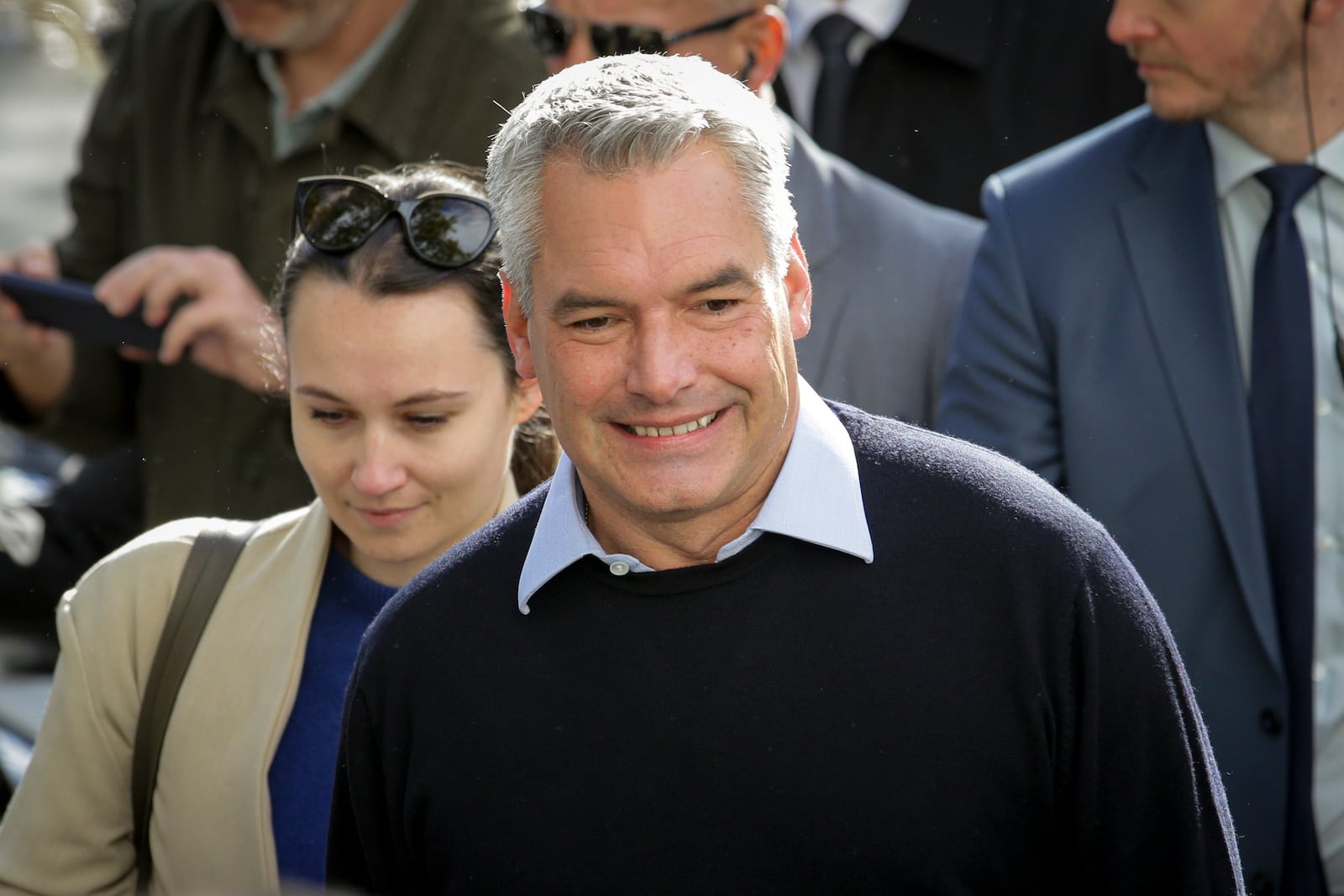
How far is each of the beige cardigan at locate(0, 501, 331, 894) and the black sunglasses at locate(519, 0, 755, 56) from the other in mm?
1567

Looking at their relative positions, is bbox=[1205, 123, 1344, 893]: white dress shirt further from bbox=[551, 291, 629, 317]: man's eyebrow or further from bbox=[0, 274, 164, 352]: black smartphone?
bbox=[0, 274, 164, 352]: black smartphone

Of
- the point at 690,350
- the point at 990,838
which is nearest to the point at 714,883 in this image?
the point at 990,838

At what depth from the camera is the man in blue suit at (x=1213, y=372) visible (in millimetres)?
2916

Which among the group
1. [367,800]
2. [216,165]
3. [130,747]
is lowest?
[130,747]

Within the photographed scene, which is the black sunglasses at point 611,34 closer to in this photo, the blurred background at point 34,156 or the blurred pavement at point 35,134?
the blurred background at point 34,156

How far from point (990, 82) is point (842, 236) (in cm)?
87

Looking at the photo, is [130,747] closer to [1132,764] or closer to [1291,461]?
[1132,764]

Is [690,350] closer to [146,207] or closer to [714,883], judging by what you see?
[714,883]

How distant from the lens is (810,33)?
13.9 ft

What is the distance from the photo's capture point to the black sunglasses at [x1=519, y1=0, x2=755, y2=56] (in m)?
3.64

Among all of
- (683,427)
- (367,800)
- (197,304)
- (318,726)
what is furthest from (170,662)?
(197,304)

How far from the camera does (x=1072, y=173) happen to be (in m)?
3.21

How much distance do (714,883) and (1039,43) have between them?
2.75 m

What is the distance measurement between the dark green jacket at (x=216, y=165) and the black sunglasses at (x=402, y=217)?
38.5 inches
